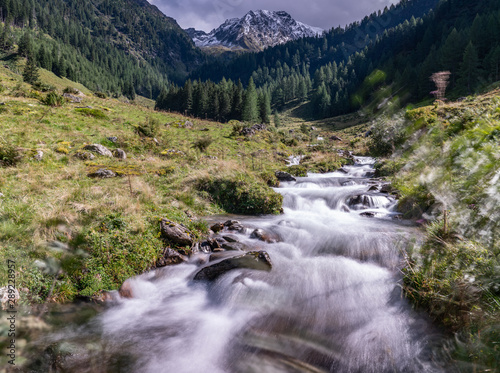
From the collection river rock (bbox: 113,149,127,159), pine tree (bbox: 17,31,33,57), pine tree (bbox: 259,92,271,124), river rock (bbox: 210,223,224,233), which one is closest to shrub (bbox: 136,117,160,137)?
river rock (bbox: 113,149,127,159)

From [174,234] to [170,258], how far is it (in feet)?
2.27

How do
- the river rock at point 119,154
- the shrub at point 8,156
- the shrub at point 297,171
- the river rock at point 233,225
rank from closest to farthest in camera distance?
1. the river rock at point 233,225
2. the shrub at point 8,156
3. the river rock at point 119,154
4. the shrub at point 297,171

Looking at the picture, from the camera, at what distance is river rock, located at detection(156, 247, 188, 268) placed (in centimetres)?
633

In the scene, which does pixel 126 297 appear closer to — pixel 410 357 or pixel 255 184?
pixel 410 357

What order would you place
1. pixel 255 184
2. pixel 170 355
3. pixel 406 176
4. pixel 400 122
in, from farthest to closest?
1. pixel 400 122
2. pixel 406 176
3. pixel 255 184
4. pixel 170 355

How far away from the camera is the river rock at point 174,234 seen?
682cm

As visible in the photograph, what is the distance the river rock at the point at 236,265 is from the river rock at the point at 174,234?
47.3 inches

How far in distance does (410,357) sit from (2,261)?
716 centimetres

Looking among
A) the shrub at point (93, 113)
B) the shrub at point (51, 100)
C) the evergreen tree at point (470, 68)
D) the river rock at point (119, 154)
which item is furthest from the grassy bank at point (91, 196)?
the evergreen tree at point (470, 68)

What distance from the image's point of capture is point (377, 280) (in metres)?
5.54

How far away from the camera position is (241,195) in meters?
10.7

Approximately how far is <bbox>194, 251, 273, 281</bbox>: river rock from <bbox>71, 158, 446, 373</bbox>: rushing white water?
179mm

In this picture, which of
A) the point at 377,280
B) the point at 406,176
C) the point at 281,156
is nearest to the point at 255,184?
the point at 377,280

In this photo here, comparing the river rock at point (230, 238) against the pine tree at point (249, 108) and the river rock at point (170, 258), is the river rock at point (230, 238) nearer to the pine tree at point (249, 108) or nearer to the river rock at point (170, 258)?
the river rock at point (170, 258)
